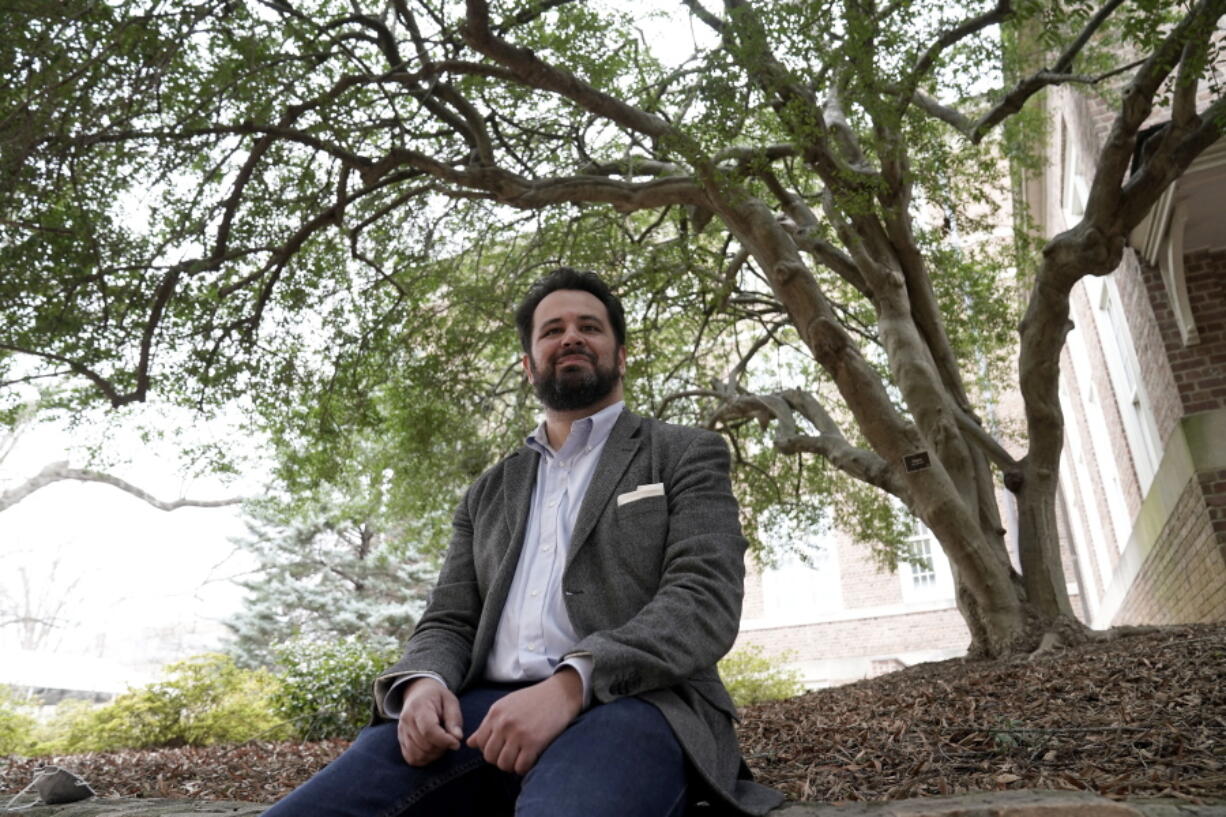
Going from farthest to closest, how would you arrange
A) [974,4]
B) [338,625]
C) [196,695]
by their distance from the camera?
[338,625] → [196,695] → [974,4]

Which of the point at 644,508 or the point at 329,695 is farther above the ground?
the point at 644,508

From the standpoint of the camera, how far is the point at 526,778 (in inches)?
71.6

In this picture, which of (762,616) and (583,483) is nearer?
(583,483)

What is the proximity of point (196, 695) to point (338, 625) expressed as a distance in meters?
10.3

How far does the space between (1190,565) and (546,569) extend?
8.73m

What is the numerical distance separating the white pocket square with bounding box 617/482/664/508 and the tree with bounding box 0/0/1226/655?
367 cm

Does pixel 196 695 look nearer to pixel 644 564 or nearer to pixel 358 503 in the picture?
pixel 358 503

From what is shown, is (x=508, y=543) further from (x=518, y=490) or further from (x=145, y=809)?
(x=145, y=809)

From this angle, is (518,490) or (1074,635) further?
(1074,635)

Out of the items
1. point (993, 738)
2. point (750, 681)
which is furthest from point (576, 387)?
point (750, 681)

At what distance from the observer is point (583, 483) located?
97.7 inches

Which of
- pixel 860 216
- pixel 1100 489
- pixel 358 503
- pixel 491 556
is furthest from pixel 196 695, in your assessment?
pixel 1100 489

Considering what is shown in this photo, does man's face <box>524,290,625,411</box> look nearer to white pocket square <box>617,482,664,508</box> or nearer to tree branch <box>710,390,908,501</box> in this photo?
white pocket square <box>617,482,664,508</box>

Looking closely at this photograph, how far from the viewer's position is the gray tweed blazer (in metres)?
1.95
